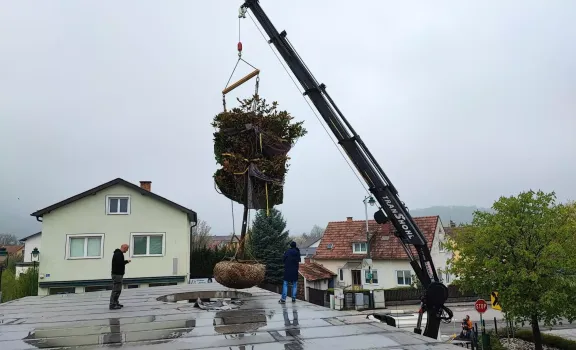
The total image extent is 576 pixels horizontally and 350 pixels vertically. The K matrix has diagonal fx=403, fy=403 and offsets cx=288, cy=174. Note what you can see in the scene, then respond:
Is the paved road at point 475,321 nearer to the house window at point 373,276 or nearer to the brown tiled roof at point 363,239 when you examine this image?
the house window at point 373,276

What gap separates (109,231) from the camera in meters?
23.5

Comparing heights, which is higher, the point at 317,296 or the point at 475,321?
the point at 317,296

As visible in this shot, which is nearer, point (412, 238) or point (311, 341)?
point (311, 341)

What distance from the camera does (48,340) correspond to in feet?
20.9

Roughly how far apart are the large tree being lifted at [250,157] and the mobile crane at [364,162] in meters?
2.14

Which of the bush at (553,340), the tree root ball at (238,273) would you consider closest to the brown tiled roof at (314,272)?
the bush at (553,340)

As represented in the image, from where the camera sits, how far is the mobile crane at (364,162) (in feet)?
35.5

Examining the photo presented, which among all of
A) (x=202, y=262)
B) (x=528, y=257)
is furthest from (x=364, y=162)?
(x=202, y=262)

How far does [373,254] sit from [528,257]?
67.3 feet

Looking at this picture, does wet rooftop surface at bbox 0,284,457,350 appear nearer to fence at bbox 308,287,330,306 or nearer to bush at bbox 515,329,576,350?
bush at bbox 515,329,576,350

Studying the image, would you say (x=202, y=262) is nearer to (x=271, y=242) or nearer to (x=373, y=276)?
(x=271, y=242)

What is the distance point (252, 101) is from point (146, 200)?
55.4 ft

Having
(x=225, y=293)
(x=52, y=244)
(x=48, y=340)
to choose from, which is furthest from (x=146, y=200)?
(x=48, y=340)

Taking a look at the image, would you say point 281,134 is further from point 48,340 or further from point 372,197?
point 48,340
